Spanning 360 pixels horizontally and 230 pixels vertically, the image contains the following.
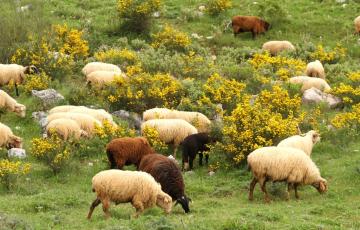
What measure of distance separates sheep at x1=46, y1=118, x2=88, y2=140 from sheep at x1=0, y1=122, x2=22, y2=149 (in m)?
0.75

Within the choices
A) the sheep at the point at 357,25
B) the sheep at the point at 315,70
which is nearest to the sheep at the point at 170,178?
the sheep at the point at 315,70

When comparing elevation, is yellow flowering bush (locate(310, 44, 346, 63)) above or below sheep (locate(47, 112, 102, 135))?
below

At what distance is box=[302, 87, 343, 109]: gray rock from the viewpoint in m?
20.2

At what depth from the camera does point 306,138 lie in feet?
50.8

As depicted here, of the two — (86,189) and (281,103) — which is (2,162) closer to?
(86,189)

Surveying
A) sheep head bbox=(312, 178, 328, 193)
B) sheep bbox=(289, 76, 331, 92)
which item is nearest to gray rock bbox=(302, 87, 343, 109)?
sheep bbox=(289, 76, 331, 92)

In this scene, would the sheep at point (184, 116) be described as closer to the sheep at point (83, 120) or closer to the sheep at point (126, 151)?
the sheep at point (83, 120)

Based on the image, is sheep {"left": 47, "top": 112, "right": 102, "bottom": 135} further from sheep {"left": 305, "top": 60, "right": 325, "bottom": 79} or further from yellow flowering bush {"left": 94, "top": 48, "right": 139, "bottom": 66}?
sheep {"left": 305, "top": 60, "right": 325, "bottom": 79}

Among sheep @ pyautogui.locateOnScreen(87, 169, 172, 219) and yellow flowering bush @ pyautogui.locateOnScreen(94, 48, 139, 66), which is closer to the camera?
sheep @ pyautogui.locateOnScreen(87, 169, 172, 219)

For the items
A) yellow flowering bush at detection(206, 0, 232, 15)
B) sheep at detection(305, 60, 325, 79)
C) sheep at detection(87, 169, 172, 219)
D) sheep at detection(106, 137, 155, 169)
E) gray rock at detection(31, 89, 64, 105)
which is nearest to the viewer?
sheep at detection(87, 169, 172, 219)

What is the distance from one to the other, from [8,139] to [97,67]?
617 centimetres

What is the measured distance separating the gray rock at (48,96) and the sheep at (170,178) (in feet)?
21.5

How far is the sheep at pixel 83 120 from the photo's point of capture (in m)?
17.0

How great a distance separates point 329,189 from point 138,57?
1071 centimetres
